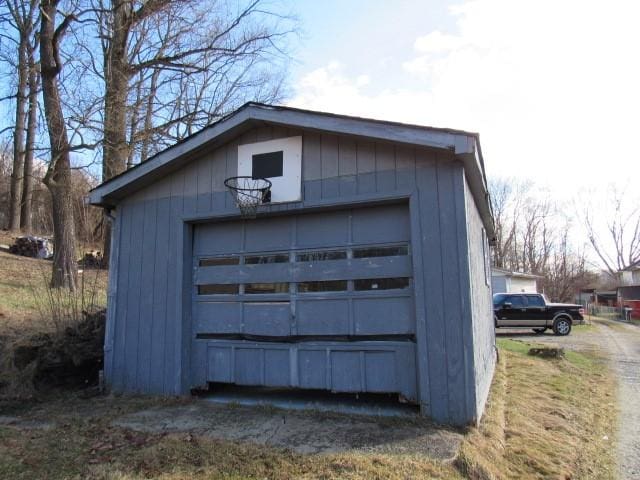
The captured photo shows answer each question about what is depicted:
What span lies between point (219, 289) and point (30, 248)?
13.6m

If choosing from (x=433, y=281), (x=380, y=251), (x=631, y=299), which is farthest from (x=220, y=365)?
(x=631, y=299)

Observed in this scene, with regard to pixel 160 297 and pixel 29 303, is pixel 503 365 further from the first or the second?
pixel 29 303

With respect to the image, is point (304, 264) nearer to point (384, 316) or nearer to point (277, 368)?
point (384, 316)

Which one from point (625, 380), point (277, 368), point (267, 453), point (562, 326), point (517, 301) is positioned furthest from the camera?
point (517, 301)

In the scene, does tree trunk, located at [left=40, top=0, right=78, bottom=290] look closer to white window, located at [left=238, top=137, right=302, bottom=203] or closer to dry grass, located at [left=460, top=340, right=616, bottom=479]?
white window, located at [left=238, top=137, right=302, bottom=203]

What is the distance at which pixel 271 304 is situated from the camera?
18.9ft

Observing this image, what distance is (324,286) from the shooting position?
5.53 m

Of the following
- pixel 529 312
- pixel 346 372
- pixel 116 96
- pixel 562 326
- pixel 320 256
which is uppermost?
pixel 116 96

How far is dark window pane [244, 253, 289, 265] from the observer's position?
5.80m

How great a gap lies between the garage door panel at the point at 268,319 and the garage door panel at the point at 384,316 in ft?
2.93

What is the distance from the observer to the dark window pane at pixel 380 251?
5.23 m

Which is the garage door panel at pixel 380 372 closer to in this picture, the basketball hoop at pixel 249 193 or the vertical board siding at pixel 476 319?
the vertical board siding at pixel 476 319

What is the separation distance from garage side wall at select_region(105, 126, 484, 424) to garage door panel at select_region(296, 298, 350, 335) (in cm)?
91

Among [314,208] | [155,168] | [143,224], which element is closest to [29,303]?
[143,224]
